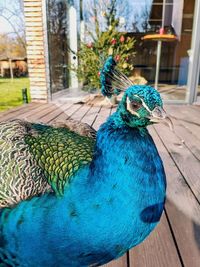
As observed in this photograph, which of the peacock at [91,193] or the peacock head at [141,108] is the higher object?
the peacock head at [141,108]

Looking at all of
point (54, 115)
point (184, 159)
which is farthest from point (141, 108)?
point (54, 115)

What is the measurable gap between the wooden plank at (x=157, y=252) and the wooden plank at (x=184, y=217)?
4 centimetres

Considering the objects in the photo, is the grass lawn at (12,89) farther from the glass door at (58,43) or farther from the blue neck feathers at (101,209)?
the blue neck feathers at (101,209)

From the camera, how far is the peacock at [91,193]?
2.28 ft

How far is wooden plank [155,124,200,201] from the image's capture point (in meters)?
1.70

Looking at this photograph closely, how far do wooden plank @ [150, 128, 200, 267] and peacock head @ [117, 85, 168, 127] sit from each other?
0.73 meters

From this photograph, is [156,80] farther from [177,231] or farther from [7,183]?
[7,183]

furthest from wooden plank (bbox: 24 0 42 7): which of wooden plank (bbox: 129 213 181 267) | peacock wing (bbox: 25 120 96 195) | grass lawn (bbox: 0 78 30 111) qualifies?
wooden plank (bbox: 129 213 181 267)

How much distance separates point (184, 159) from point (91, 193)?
1.53 metres

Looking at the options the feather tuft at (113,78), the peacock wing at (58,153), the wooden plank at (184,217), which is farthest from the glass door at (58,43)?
the feather tuft at (113,78)

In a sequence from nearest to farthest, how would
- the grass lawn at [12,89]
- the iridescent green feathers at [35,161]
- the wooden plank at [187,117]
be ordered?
the iridescent green feathers at [35,161] < the wooden plank at [187,117] < the grass lawn at [12,89]

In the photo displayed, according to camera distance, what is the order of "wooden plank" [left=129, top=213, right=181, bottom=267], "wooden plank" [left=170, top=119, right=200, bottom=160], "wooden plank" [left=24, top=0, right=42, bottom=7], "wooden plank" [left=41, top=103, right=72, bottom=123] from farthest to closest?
"wooden plank" [left=24, top=0, right=42, bottom=7]
"wooden plank" [left=41, top=103, right=72, bottom=123]
"wooden plank" [left=170, top=119, right=200, bottom=160]
"wooden plank" [left=129, top=213, right=181, bottom=267]

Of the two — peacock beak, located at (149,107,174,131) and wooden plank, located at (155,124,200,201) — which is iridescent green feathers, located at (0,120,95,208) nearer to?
peacock beak, located at (149,107,174,131)

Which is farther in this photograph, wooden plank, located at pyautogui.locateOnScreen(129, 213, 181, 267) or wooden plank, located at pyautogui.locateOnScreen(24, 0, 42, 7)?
wooden plank, located at pyautogui.locateOnScreen(24, 0, 42, 7)
